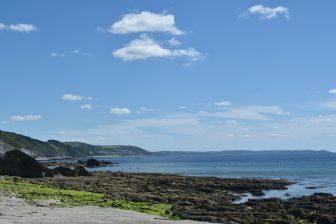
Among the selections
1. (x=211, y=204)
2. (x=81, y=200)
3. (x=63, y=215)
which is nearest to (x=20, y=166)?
(x=81, y=200)

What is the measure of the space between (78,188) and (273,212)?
2213 centimetres

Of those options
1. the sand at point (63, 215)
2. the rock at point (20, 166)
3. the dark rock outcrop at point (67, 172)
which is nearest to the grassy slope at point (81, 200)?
the sand at point (63, 215)

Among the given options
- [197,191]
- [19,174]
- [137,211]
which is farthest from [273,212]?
[19,174]

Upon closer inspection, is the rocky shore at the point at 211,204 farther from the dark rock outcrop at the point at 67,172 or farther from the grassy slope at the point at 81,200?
the dark rock outcrop at the point at 67,172

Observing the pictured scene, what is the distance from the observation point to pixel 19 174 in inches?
2704

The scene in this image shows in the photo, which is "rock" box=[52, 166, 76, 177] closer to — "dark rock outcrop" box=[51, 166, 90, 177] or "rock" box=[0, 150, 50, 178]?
"dark rock outcrop" box=[51, 166, 90, 177]

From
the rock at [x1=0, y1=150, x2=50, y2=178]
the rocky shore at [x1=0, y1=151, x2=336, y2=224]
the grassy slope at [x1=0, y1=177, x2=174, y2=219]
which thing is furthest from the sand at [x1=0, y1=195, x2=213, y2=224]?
the rock at [x1=0, y1=150, x2=50, y2=178]

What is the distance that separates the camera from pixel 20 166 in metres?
69.3

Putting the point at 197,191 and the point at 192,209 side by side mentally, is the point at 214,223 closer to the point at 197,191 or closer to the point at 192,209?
the point at 192,209

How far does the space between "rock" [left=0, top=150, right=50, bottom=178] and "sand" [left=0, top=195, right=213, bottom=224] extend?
104 ft

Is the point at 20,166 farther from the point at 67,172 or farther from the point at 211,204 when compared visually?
the point at 211,204

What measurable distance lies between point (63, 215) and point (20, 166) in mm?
39300

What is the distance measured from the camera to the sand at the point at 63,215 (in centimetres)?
3024

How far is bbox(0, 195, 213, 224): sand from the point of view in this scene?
99.2ft
